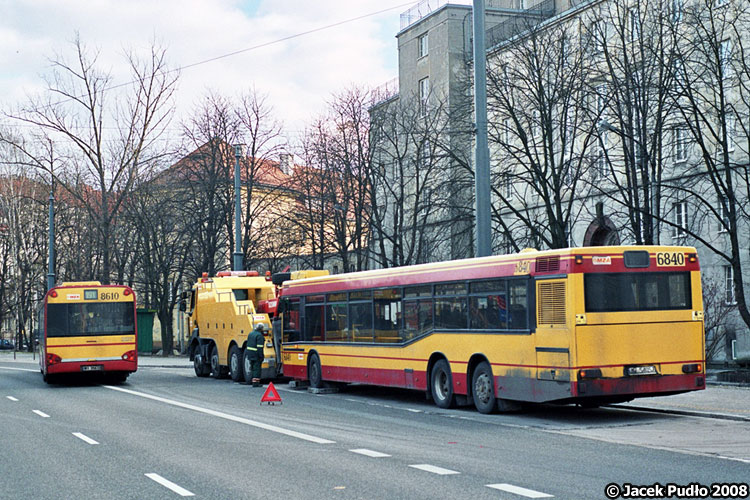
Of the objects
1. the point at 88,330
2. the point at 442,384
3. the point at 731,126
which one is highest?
the point at 731,126

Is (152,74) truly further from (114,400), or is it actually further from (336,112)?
(114,400)

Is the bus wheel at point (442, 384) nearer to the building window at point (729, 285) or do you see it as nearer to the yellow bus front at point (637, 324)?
the yellow bus front at point (637, 324)

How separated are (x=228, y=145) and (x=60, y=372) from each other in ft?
69.2

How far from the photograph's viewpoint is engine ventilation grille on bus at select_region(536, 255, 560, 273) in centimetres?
1571

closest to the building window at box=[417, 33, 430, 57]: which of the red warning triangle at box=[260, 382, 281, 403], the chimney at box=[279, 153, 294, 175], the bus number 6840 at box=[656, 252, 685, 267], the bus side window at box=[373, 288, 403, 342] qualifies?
the chimney at box=[279, 153, 294, 175]

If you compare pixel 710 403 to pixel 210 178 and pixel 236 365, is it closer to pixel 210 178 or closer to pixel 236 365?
pixel 236 365

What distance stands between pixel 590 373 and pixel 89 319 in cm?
1737

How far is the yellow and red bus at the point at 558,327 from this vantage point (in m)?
15.4

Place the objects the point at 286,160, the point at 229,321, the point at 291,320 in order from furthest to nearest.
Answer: the point at 286,160
the point at 229,321
the point at 291,320

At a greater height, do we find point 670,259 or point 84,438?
point 670,259

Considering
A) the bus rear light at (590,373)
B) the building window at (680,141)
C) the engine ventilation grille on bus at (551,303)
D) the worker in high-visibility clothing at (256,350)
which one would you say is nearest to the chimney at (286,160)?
the building window at (680,141)

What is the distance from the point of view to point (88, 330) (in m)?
28.4

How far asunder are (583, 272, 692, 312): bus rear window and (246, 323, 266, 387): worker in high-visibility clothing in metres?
12.3

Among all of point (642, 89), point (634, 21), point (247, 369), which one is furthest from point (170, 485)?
point (634, 21)
